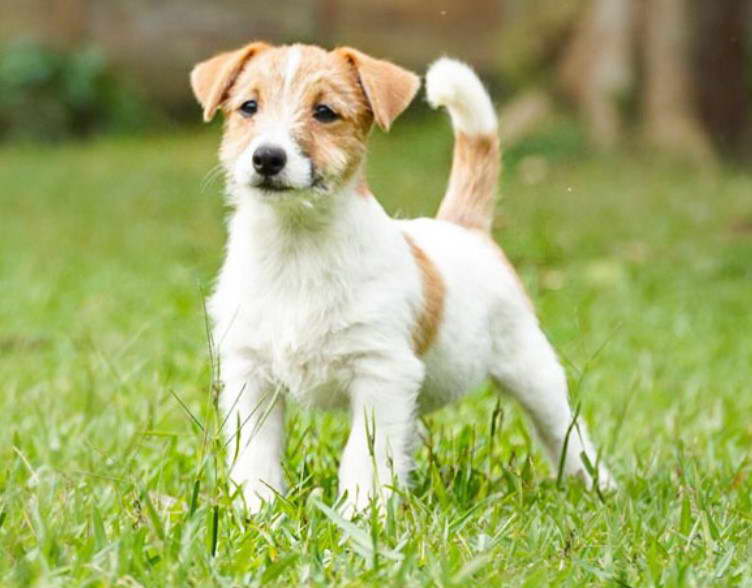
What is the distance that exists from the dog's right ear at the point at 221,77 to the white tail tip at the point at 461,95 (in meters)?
0.74

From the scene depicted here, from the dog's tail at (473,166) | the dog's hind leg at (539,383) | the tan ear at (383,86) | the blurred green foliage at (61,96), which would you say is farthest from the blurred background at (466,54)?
the tan ear at (383,86)

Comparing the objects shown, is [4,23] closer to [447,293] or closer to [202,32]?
[202,32]

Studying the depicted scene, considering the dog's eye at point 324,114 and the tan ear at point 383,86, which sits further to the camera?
the tan ear at point 383,86

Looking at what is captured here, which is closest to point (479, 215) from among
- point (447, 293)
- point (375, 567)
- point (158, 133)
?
point (447, 293)

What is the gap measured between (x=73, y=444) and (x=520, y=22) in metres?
13.1

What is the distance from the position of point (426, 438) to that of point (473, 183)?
2.99ft

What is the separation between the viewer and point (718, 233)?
11.3 meters

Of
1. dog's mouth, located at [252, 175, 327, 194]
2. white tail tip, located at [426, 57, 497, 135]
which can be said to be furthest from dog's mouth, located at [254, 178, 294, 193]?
white tail tip, located at [426, 57, 497, 135]

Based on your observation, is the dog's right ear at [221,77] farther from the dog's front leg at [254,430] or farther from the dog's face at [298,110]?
the dog's front leg at [254,430]

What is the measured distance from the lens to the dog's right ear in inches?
172

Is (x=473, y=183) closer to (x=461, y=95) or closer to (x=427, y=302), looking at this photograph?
(x=461, y=95)

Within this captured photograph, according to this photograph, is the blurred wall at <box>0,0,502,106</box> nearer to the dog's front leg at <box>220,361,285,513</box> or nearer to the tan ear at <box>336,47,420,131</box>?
the tan ear at <box>336,47,420,131</box>

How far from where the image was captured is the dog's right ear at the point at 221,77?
4.38 metres

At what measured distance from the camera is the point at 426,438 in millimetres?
4922
